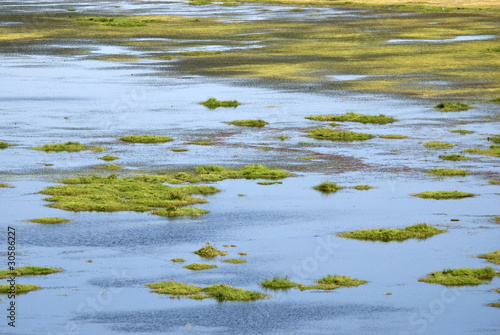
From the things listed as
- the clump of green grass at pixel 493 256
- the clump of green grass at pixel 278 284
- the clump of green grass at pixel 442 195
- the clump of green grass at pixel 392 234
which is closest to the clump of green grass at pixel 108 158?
the clump of green grass at pixel 442 195

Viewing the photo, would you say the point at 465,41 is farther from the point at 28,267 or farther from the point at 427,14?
the point at 28,267

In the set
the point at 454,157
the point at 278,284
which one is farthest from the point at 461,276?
the point at 454,157

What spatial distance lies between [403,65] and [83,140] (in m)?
27.0

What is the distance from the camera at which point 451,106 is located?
47.2m

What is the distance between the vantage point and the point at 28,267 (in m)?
23.6

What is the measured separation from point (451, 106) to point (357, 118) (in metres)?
5.33

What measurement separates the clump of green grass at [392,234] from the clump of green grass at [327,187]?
15.8 feet

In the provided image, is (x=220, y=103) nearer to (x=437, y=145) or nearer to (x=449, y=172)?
(x=437, y=145)

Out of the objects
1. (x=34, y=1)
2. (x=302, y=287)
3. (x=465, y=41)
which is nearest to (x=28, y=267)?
(x=302, y=287)

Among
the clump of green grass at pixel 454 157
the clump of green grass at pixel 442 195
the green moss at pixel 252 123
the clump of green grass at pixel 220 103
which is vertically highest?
the clump of green grass at pixel 442 195

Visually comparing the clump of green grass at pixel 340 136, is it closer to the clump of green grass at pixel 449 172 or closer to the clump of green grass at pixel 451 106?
the clump of green grass at pixel 449 172

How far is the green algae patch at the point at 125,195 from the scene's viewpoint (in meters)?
29.7

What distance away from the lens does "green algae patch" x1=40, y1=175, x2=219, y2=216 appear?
29.7m

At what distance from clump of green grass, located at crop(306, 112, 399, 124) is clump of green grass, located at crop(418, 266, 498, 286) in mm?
20869
